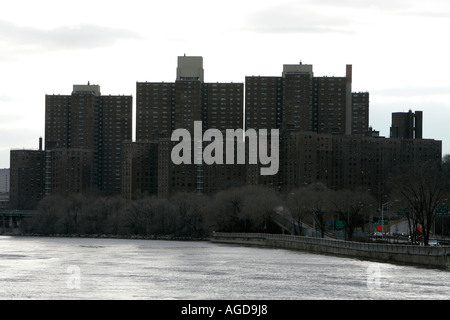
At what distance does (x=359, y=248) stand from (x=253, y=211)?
54.5m

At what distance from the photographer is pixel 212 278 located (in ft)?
247

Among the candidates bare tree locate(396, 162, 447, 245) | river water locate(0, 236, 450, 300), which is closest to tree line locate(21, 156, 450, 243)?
bare tree locate(396, 162, 447, 245)

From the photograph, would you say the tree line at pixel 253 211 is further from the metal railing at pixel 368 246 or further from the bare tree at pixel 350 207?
the metal railing at pixel 368 246

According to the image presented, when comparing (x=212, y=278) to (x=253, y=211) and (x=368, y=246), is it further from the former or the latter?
(x=253, y=211)

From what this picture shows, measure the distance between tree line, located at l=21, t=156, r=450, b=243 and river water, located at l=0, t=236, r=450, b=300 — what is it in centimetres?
2868

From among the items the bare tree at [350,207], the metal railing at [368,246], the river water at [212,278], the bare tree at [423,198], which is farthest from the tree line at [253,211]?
the river water at [212,278]

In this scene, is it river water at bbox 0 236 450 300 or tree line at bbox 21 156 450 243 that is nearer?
river water at bbox 0 236 450 300

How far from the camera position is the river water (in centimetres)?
6253

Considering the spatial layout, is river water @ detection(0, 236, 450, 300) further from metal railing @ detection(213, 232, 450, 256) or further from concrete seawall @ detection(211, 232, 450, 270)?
metal railing @ detection(213, 232, 450, 256)

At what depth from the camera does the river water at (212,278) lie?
62.5 m

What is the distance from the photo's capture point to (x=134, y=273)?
78.9 metres

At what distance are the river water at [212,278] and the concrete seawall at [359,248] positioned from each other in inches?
75.9
